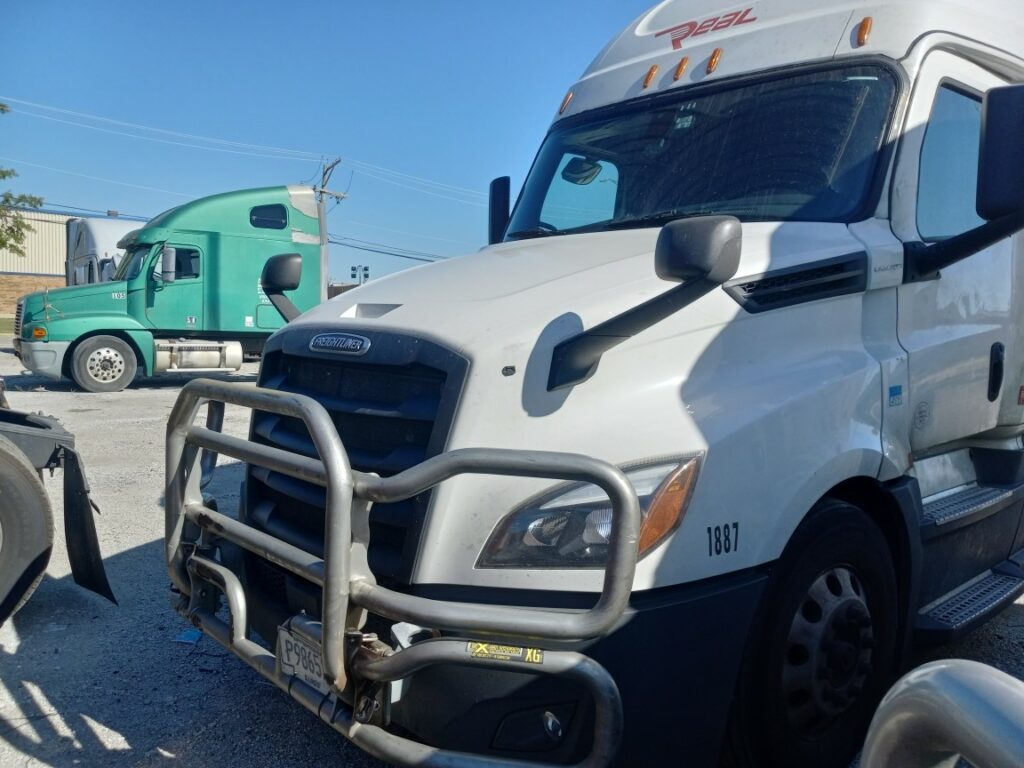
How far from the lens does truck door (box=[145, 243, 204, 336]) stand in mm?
15578

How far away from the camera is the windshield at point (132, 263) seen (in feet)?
51.2

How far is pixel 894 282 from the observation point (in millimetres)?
3221

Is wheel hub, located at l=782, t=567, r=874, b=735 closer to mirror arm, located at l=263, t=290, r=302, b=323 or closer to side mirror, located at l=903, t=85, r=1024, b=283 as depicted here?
side mirror, located at l=903, t=85, r=1024, b=283

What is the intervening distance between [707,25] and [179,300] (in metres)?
13.7

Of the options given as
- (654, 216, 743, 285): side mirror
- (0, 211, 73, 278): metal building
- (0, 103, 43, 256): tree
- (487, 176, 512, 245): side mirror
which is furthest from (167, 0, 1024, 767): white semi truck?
(0, 211, 73, 278): metal building

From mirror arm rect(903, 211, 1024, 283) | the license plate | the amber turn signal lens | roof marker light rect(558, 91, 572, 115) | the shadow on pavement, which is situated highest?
roof marker light rect(558, 91, 572, 115)

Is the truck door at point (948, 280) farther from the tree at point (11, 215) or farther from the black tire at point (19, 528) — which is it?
the tree at point (11, 215)

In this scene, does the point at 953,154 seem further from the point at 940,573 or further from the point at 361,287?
the point at 361,287

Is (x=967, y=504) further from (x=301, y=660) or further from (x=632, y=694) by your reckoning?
(x=301, y=660)

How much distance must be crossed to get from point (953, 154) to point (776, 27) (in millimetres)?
928

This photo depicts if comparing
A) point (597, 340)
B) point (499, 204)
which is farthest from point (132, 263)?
point (597, 340)

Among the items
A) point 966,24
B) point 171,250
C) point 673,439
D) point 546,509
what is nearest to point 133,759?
point 546,509

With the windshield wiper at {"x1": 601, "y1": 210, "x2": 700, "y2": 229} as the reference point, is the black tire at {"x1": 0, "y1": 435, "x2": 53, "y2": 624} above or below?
below

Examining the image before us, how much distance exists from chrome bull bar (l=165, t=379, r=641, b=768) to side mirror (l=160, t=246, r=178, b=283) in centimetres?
1387
